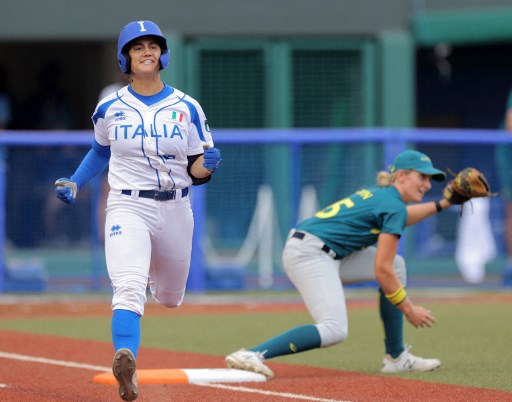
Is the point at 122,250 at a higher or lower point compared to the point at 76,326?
higher

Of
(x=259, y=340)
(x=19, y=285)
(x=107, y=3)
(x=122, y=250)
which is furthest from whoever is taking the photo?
(x=107, y=3)

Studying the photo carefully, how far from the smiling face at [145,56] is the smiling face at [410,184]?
2007mm

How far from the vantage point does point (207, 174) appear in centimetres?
665

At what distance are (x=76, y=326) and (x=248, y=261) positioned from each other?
370 centimetres

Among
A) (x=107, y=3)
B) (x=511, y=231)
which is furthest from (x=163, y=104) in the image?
(x=107, y=3)

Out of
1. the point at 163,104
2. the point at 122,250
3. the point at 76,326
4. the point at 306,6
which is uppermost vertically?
the point at 306,6

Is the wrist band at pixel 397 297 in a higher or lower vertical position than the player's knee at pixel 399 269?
lower

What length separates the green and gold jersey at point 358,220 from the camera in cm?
768

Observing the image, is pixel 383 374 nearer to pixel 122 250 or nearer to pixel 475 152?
pixel 122 250

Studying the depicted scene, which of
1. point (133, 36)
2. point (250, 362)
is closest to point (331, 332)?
point (250, 362)

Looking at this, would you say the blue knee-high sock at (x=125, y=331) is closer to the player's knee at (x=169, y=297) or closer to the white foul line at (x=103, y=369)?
the player's knee at (x=169, y=297)

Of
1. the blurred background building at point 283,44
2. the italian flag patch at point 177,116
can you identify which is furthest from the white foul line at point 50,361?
the blurred background building at point 283,44

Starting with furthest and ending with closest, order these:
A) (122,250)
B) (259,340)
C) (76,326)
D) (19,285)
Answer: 1. (19,285)
2. (76,326)
3. (259,340)
4. (122,250)

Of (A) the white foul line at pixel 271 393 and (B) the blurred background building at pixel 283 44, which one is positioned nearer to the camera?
(A) the white foul line at pixel 271 393
